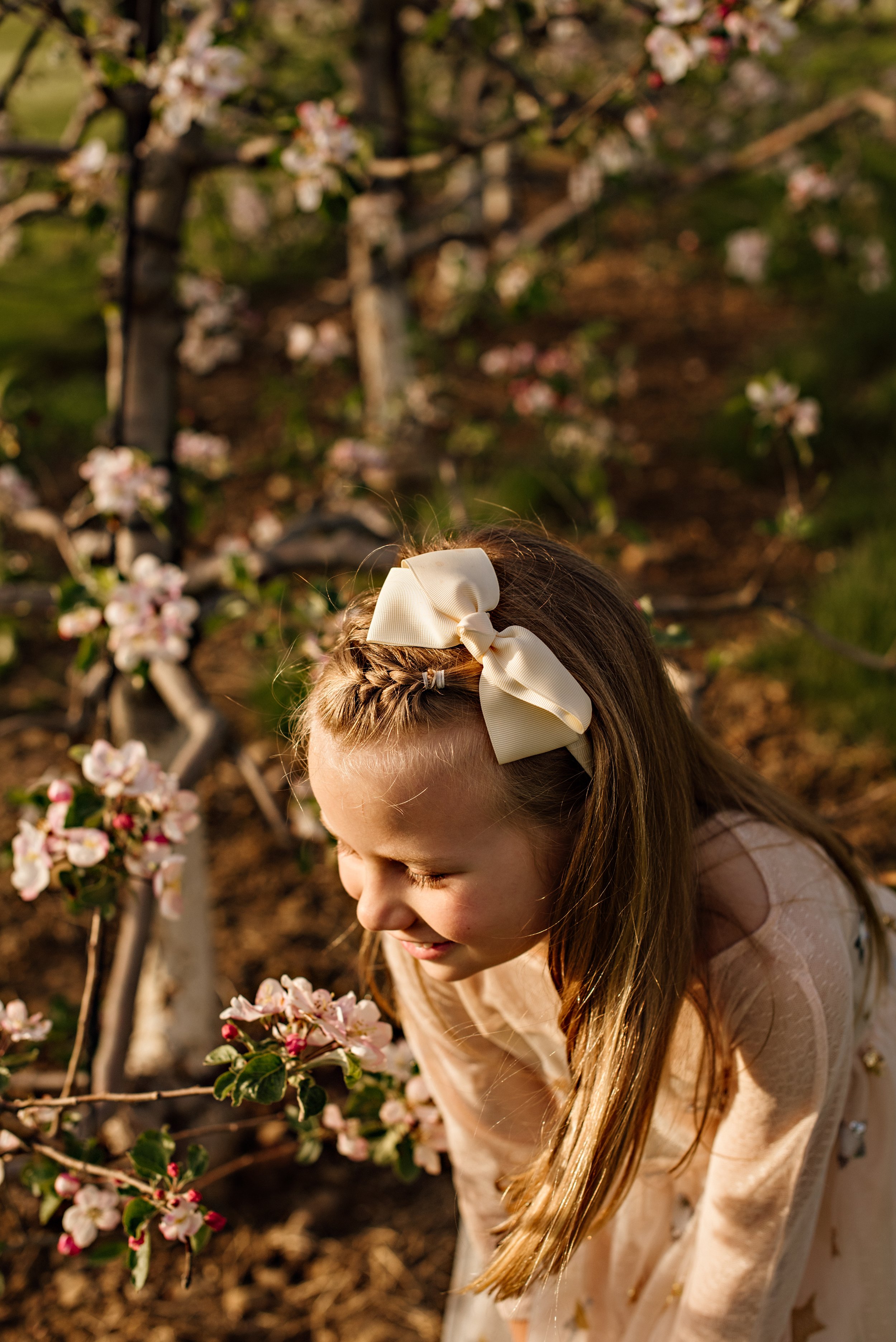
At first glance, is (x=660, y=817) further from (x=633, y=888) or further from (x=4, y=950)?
(x=4, y=950)

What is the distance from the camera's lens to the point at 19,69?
2.07 metres

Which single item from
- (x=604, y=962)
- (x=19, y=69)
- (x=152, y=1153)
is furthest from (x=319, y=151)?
(x=152, y=1153)

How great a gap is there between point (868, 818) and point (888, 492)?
1658 mm

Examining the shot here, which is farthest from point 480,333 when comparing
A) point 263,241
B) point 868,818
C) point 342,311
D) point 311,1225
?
point 311,1225

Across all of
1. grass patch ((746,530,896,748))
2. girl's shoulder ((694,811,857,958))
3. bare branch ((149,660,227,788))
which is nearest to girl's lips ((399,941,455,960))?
girl's shoulder ((694,811,857,958))

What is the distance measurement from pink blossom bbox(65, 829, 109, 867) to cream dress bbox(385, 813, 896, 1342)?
1.39ft

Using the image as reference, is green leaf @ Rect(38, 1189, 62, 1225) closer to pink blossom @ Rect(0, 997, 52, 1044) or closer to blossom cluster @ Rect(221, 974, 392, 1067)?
pink blossom @ Rect(0, 997, 52, 1044)

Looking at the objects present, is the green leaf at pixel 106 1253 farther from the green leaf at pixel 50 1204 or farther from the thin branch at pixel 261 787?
the thin branch at pixel 261 787

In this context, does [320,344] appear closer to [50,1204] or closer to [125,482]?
[125,482]

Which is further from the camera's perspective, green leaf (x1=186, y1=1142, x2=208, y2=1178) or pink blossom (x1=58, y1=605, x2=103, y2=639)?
pink blossom (x1=58, y1=605, x2=103, y2=639)

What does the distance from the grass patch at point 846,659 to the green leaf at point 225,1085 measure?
7.68ft

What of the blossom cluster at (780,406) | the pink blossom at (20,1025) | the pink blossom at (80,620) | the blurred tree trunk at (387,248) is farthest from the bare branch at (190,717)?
the blurred tree trunk at (387,248)

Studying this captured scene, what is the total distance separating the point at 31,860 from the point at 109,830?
0.35 feet

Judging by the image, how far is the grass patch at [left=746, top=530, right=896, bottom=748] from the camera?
2938mm
